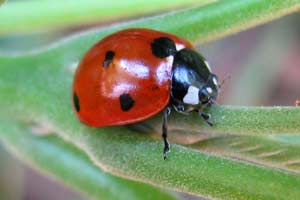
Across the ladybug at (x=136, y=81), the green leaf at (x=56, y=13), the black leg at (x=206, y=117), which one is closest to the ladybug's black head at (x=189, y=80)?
the ladybug at (x=136, y=81)

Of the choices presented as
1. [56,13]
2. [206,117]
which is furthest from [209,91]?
[56,13]

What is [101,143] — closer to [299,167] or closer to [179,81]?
[179,81]

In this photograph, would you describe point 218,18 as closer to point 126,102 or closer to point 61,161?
point 126,102

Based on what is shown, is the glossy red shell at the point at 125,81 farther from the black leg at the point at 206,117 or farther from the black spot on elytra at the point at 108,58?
the black leg at the point at 206,117

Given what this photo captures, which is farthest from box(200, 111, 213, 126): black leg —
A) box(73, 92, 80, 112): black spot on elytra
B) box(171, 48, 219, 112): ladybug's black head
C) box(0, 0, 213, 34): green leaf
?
box(0, 0, 213, 34): green leaf

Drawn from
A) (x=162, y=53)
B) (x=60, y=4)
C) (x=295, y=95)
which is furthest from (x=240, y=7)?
(x=295, y=95)

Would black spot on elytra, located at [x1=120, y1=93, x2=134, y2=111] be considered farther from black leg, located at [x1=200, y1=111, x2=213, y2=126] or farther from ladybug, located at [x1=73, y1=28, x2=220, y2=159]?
black leg, located at [x1=200, y1=111, x2=213, y2=126]

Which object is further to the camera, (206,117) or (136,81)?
(136,81)
